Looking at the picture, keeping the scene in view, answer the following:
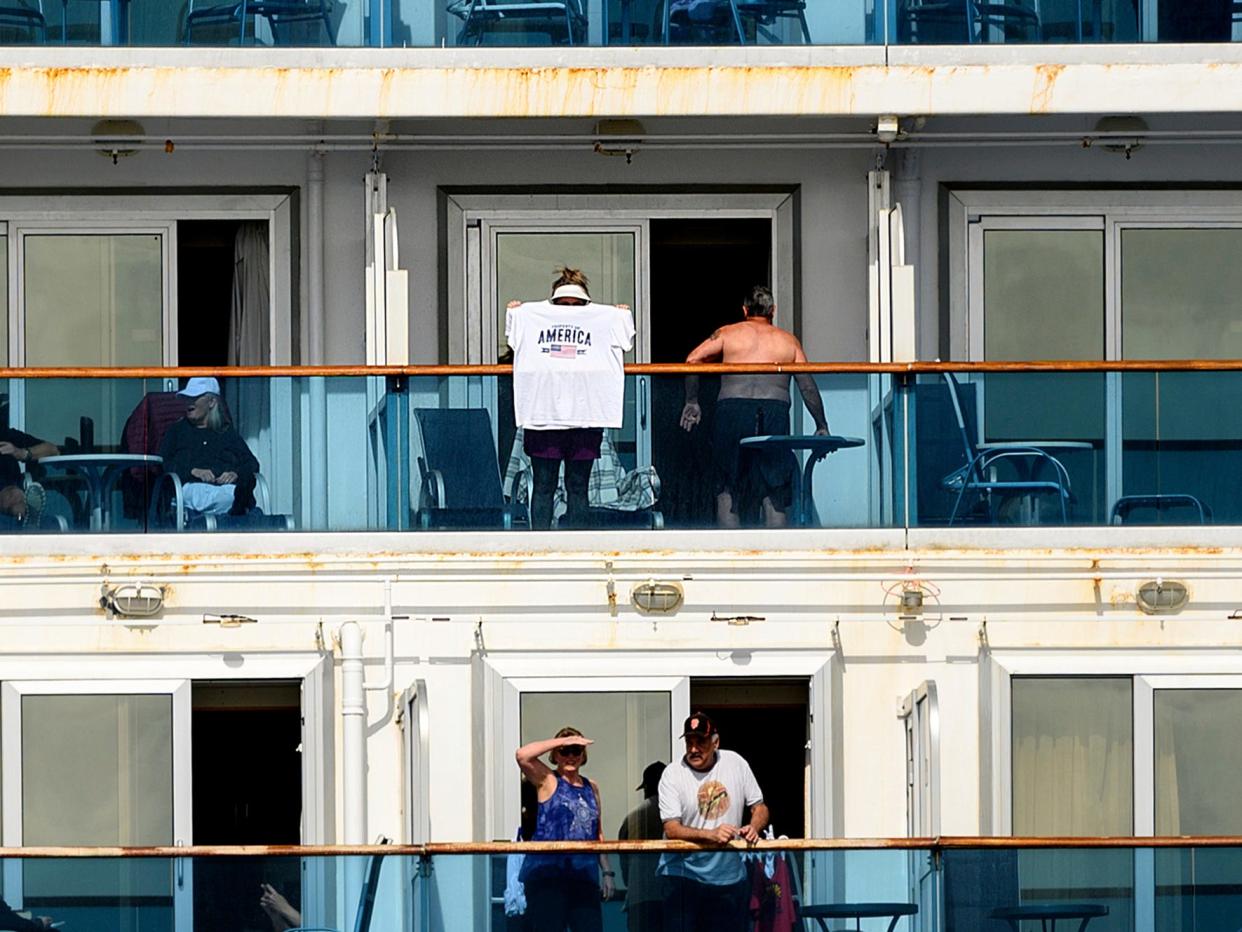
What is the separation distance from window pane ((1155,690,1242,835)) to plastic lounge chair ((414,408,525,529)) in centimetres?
450

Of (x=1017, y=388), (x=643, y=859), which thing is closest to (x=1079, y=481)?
(x=1017, y=388)

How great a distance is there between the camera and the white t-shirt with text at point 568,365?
2300 cm

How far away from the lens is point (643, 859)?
69.4 feet

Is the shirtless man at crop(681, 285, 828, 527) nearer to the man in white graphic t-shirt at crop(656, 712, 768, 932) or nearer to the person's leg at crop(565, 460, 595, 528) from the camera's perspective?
the person's leg at crop(565, 460, 595, 528)

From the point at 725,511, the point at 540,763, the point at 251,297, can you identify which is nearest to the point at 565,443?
the point at 725,511

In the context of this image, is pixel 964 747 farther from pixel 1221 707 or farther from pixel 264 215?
pixel 264 215

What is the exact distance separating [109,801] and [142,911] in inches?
69.3

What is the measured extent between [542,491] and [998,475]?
3.05m

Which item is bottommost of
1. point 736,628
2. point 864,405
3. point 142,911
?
point 142,911

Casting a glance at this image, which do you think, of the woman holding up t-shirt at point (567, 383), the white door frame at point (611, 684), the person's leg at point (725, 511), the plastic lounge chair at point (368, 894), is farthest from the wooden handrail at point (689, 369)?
the plastic lounge chair at point (368, 894)

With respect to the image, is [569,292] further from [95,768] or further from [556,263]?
[95,768]

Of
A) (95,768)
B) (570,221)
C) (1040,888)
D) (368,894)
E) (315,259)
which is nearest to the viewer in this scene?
(1040,888)

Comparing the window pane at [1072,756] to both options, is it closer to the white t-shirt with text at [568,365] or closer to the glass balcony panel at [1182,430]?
the glass balcony panel at [1182,430]

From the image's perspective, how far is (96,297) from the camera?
85.3 feet
